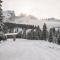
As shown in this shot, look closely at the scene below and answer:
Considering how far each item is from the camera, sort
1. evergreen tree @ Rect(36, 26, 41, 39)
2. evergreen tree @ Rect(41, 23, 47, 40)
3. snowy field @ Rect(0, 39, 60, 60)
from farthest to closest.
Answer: evergreen tree @ Rect(36, 26, 41, 39) → evergreen tree @ Rect(41, 23, 47, 40) → snowy field @ Rect(0, 39, 60, 60)

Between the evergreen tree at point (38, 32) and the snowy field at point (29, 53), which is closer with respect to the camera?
the snowy field at point (29, 53)

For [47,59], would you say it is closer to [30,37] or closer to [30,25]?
[30,25]

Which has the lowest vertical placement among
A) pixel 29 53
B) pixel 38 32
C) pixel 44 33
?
pixel 44 33

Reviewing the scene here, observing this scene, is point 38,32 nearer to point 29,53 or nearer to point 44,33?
point 44,33

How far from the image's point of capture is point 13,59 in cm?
1481

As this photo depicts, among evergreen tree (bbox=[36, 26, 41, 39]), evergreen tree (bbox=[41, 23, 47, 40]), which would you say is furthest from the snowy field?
evergreen tree (bbox=[36, 26, 41, 39])

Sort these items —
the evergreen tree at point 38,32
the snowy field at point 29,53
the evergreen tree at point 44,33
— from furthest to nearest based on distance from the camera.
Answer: the evergreen tree at point 38,32, the evergreen tree at point 44,33, the snowy field at point 29,53

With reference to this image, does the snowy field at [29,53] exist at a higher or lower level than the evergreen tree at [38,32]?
higher

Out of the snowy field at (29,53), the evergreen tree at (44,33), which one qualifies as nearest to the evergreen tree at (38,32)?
the evergreen tree at (44,33)

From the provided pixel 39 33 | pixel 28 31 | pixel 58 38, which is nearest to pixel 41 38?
pixel 39 33

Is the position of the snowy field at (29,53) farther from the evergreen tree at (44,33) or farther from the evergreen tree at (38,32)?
the evergreen tree at (38,32)

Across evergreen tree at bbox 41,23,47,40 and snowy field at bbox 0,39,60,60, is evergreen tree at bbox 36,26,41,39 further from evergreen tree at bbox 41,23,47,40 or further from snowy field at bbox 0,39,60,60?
snowy field at bbox 0,39,60,60

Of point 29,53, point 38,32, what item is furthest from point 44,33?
point 29,53

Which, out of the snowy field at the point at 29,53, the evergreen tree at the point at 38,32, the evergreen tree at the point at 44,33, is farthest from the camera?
the evergreen tree at the point at 38,32
